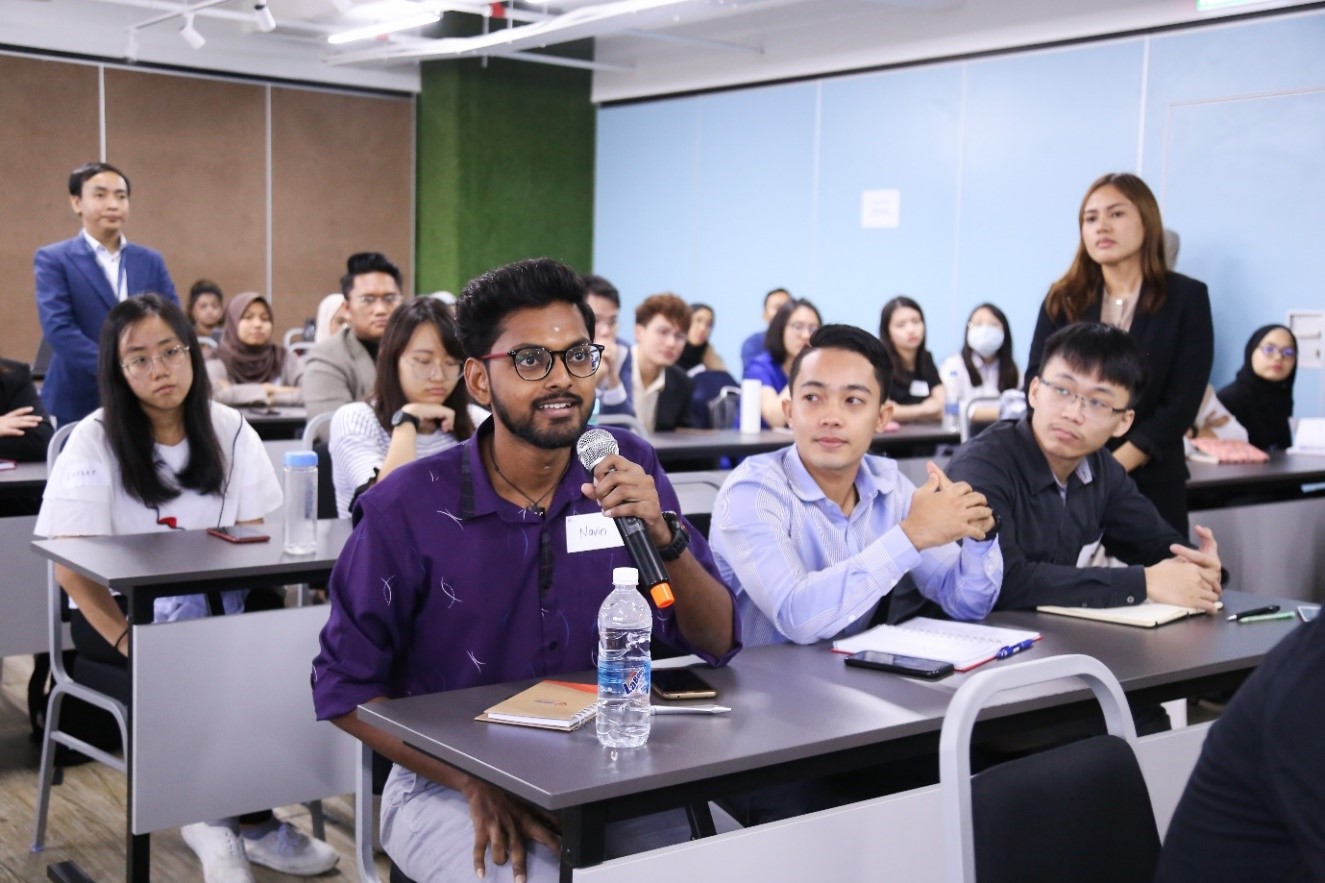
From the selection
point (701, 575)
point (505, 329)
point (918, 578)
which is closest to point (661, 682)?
point (701, 575)

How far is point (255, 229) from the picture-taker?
10328 mm

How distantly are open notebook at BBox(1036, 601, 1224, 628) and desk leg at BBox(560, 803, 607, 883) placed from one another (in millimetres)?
1303

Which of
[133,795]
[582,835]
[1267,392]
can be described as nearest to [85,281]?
[133,795]

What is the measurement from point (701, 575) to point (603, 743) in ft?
1.37

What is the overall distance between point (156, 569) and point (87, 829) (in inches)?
40.3

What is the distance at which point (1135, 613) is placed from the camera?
8.28 feet

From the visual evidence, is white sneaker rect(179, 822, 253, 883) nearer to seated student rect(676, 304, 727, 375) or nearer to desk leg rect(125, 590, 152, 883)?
desk leg rect(125, 590, 152, 883)

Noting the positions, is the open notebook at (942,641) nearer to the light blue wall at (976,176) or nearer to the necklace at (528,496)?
the necklace at (528,496)

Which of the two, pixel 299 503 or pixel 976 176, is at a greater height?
pixel 976 176

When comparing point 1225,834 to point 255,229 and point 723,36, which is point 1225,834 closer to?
point 723,36

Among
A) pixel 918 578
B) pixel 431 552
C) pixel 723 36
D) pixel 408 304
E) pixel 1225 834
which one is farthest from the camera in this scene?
pixel 723 36

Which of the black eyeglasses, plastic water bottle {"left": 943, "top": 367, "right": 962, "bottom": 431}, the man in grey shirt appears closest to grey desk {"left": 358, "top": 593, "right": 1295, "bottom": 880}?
the black eyeglasses

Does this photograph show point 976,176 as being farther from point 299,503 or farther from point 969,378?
point 299,503

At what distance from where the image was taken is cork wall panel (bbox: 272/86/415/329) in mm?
10469
